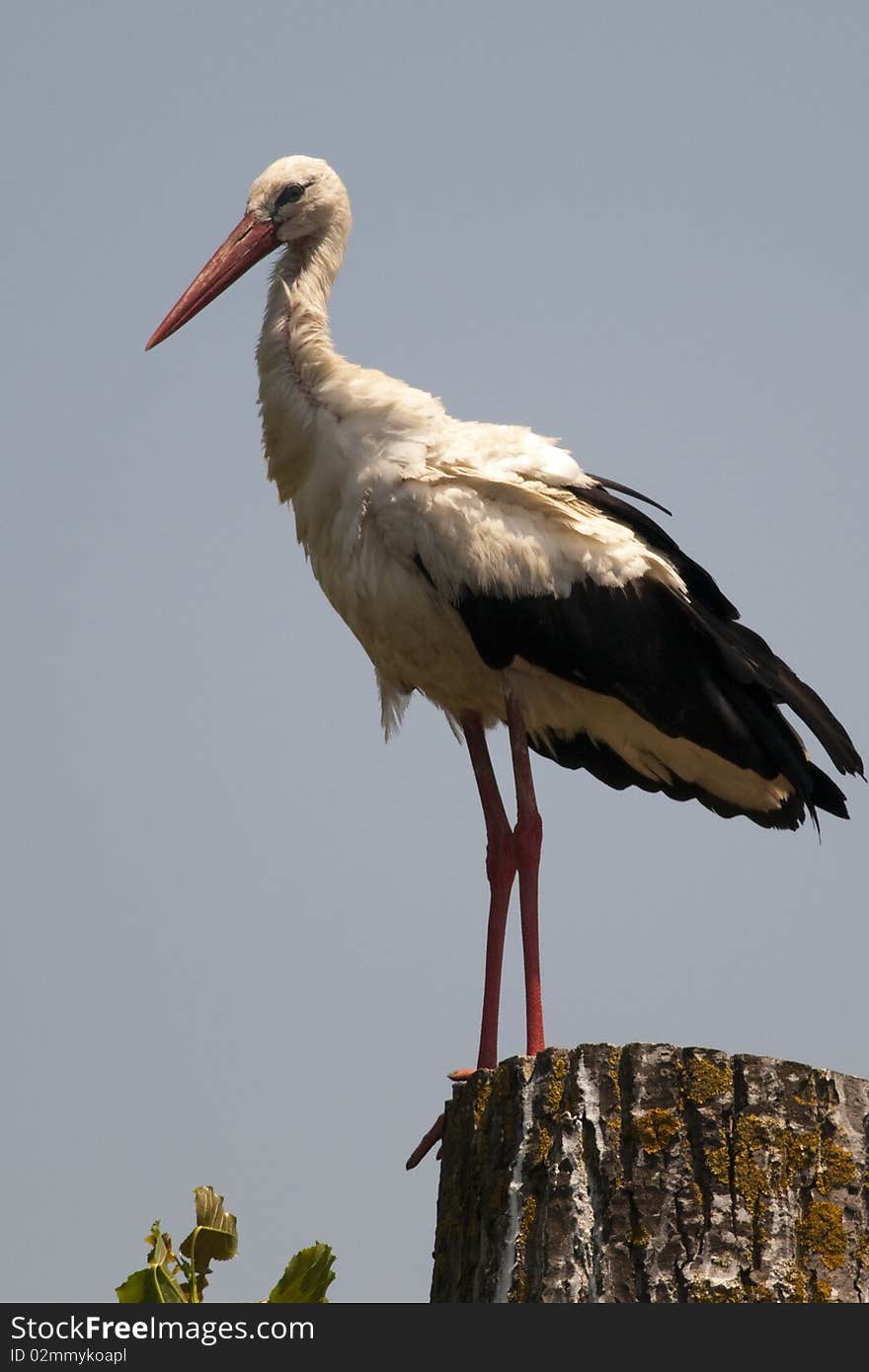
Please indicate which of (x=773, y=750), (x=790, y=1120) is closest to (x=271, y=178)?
(x=773, y=750)

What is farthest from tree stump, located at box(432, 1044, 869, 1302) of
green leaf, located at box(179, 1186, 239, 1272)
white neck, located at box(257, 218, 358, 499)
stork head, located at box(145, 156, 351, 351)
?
stork head, located at box(145, 156, 351, 351)

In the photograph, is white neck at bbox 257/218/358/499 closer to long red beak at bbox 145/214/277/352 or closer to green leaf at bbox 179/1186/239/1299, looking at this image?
long red beak at bbox 145/214/277/352

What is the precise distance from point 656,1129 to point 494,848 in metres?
3.46

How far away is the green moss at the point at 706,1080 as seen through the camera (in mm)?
4641

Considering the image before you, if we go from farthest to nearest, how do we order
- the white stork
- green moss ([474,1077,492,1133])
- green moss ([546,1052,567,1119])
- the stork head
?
the stork head, the white stork, green moss ([474,1077,492,1133]), green moss ([546,1052,567,1119])

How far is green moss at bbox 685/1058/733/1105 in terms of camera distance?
4641 millimetres

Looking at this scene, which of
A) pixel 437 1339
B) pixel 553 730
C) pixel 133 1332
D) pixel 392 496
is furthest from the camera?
pixel 553 730

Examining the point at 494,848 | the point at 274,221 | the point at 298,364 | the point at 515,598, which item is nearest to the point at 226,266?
the point at 274,221

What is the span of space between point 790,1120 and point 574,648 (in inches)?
124

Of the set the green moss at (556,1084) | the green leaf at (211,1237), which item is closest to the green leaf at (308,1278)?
the green leaf at (211,1237)

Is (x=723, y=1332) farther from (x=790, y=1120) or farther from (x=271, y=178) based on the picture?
(x=271, y=178)

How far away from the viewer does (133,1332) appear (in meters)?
4.61

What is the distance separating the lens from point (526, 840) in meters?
7.85

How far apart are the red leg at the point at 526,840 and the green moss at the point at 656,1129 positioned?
8.47 ft
